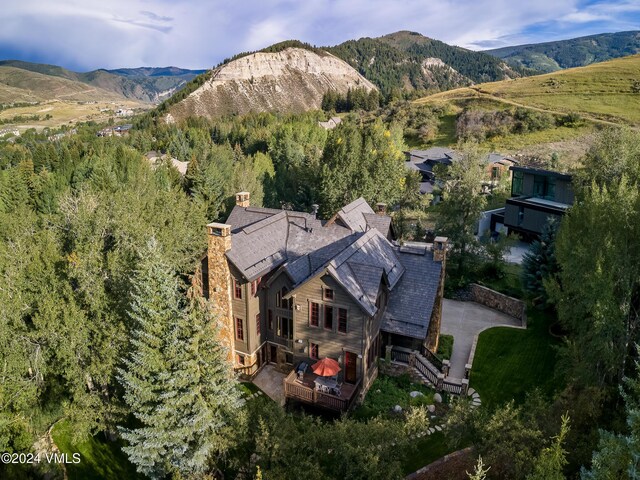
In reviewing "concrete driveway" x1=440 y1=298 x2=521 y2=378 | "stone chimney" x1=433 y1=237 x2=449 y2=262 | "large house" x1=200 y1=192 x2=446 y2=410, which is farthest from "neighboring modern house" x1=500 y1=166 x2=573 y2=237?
"large house" x1=200 y1=192 x2=446 y2=410

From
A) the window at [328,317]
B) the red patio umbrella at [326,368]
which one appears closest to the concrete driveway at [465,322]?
the red patio umbrella at [326,368]

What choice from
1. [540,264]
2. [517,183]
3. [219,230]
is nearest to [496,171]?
[517,183]

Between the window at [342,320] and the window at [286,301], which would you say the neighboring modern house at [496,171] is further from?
the window at [342,320]

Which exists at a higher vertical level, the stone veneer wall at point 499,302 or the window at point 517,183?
the window at point 517,183

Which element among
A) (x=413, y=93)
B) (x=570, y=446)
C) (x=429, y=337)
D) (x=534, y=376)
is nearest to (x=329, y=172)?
(x=429, y=337)

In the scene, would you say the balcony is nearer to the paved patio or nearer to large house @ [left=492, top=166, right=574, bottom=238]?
the paved patio

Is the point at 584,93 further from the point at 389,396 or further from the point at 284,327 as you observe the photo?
the point at 284,327

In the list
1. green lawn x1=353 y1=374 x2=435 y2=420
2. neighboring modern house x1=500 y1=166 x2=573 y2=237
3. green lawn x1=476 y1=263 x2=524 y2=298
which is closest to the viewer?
green lawn x1=353 y1=374 x2=435 y2=420
